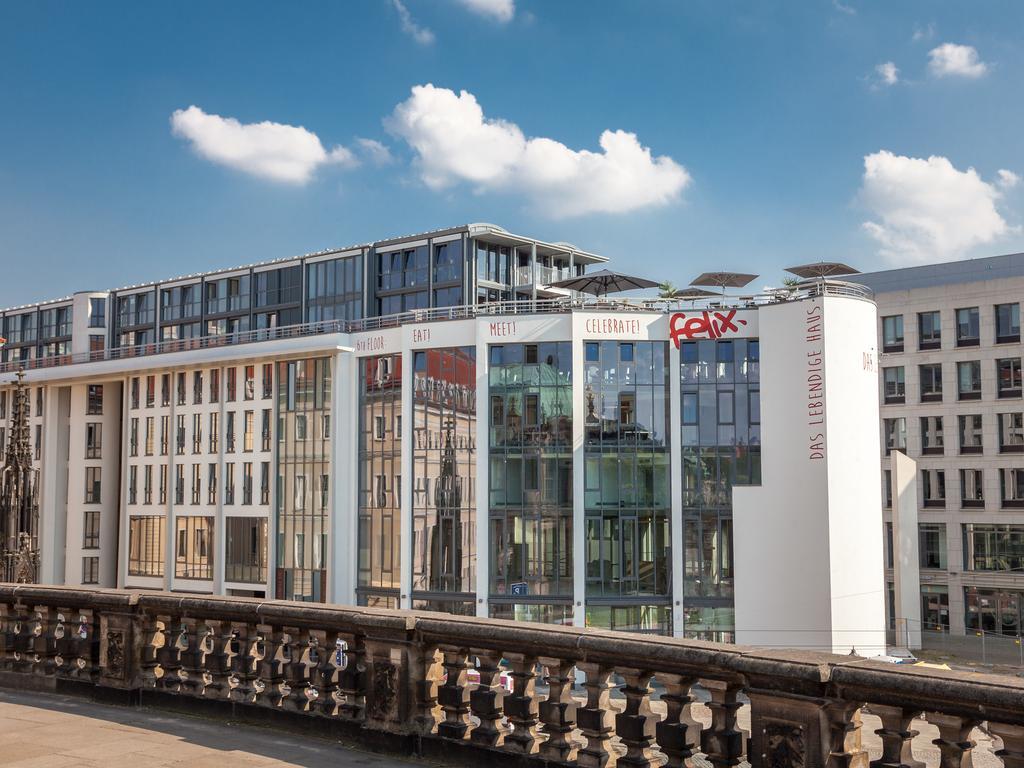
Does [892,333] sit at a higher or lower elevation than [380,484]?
higher

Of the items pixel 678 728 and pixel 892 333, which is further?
pixel 892 333

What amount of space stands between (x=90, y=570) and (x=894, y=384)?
58.3 meters

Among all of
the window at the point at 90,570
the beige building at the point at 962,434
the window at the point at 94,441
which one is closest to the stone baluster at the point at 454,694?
the beige building at the point at 962,434

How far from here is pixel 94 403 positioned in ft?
253

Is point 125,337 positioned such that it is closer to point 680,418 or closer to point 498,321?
point 498,321

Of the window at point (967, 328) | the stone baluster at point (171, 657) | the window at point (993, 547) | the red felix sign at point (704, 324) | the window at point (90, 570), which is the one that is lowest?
the window at point (90, 570)

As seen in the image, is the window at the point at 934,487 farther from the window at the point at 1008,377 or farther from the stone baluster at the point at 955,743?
the stone baluster at the point at 955,743

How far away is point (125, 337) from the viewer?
309ft

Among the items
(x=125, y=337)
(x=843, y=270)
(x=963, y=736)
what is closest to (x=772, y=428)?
(x=843, y=270)

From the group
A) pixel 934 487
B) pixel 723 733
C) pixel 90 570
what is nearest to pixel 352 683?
pixel 723 733

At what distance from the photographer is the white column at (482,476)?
5244 cm

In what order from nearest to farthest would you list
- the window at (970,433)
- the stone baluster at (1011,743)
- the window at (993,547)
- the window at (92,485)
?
the stone baluster at (1011,743), the window at (993,547), the window at (970,433), the window at (92,485)

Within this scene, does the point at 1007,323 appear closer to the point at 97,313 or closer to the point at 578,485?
the point at 578,485

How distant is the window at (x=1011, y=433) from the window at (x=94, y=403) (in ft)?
204
